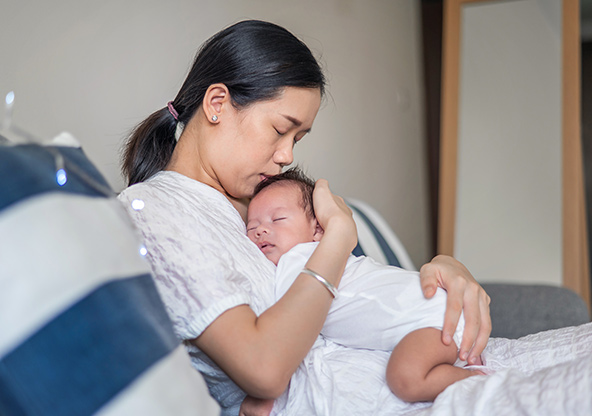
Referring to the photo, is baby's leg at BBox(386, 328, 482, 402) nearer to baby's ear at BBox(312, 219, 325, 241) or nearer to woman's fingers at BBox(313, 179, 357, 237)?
woman's fingers at BBox(313, 179, 357, 237)

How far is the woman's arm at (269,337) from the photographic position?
0.75 metres

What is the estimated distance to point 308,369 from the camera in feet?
2.98

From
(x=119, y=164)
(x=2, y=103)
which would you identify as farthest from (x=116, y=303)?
(x=119, y=164)

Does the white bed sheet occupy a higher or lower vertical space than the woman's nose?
lower

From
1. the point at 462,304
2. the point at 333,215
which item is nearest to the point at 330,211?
the point at 333,215

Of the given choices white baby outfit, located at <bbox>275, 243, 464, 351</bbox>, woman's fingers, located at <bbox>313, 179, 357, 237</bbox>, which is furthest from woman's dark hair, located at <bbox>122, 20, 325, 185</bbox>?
white baby outfit, located at <bbox>275, 243, 464, 351</bbox>

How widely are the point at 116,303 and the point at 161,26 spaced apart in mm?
1074

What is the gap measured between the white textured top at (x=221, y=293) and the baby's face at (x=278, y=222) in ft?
0.32

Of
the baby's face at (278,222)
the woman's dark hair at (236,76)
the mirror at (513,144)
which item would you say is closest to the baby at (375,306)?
the baby's face at (278,222)

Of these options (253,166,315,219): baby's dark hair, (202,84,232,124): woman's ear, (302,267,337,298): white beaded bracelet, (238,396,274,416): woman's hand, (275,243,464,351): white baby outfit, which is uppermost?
(202,84,232,124): woman's ear

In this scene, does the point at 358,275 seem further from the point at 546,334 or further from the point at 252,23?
the point at 252,23

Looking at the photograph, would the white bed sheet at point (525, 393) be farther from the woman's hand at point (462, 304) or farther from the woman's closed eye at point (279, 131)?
the woman's closed eye at point (279, 131)

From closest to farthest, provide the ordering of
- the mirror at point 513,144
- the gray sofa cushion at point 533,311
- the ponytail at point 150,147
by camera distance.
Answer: the ponytail at point 150,147 → the gray sofa cushion at point 533,311 → the mirror at point 513,144

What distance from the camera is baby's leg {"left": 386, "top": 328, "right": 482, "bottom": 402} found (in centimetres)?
84
